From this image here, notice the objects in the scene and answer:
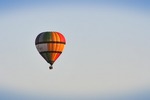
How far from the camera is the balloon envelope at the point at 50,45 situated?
434 ft

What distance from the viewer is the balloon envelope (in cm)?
13225

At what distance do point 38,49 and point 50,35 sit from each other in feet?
10.5

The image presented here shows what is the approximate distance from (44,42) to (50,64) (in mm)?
3750

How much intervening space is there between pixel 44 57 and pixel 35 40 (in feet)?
10.6

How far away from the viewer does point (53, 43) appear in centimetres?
13212

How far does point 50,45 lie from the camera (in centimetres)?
13238

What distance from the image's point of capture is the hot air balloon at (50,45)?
13225cm

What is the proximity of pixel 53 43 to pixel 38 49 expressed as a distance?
308cm

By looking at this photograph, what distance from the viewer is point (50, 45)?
434ft

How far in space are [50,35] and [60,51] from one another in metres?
3.23

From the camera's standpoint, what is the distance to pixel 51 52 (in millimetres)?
133000

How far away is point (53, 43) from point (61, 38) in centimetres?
182

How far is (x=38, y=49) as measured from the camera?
13362cm

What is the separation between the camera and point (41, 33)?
5276 inches
